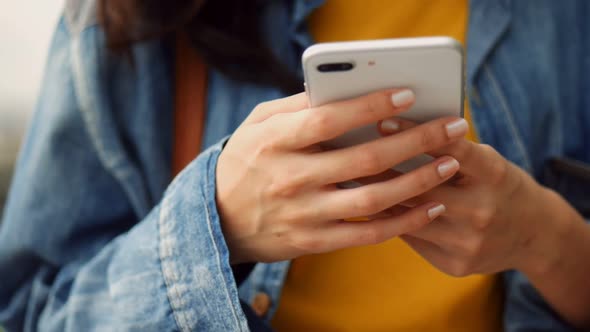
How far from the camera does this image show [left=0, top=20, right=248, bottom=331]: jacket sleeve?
51cm

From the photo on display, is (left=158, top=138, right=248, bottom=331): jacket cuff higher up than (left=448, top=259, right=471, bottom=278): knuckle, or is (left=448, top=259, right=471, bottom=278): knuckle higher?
(left=158, top=138, right=248, bottom=331): jacket cuff

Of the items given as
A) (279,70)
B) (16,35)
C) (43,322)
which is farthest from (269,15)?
(16,35)

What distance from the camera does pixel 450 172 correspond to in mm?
401

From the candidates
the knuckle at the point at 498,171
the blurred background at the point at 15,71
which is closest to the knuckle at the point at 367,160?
the knuckle at the point at 498,171

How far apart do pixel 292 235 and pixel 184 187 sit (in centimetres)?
12

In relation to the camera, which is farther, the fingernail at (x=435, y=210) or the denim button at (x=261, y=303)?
the denim button at (x=261, y=303)

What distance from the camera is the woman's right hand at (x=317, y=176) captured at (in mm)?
386

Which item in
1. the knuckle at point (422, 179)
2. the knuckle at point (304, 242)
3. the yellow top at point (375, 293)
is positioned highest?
the knuckle at point (422, 179)

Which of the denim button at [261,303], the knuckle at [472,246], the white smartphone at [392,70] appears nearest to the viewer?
the white smartphone at [392,70]

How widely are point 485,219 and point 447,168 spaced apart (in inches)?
3.6

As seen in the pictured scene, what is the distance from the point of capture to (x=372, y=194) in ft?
1.30

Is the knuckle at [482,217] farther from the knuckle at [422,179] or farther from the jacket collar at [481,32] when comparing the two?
the jacket collar at [481,32]

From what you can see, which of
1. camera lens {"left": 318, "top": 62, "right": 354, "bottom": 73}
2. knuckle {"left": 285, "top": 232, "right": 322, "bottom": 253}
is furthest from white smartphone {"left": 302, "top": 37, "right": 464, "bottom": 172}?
knuckle {"left": 285, "top": 232, "right": 322, "bottom": 253}

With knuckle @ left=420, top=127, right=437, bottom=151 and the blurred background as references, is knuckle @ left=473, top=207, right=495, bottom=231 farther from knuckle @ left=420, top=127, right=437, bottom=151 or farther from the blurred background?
the blurred background
